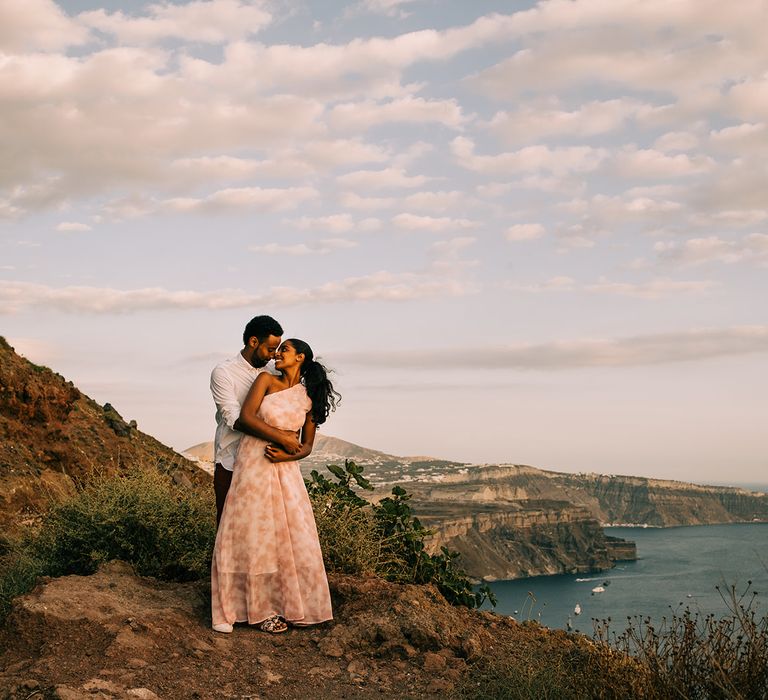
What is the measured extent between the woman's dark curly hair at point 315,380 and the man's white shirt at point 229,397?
15.0 inches

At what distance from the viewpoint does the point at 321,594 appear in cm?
604

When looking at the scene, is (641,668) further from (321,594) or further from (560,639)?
(321,594)

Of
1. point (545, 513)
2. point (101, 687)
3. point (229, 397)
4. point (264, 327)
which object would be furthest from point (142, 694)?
point (545, 513)

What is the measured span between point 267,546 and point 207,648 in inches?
34.3

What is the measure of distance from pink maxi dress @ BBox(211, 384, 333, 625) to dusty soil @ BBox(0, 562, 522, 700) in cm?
19

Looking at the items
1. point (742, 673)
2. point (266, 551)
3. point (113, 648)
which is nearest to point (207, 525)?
point (266, 551)

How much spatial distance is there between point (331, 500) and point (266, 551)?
6.12 ft

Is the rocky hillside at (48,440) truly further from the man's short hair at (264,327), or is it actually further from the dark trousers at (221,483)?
the man's short hair at (264,327)

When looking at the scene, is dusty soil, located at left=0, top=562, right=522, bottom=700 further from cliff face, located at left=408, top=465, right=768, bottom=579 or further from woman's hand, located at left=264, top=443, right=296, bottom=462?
cliff face, located at left=408, top=465, right=768, bottom=579

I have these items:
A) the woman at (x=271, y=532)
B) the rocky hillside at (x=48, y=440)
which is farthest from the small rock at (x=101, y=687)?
the rocky hillside at (x=48, y=440)

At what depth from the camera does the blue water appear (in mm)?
67750

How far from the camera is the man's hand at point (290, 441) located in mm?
5902

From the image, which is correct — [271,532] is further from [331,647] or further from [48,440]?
[48,440]

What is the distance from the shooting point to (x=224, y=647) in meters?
5.50
